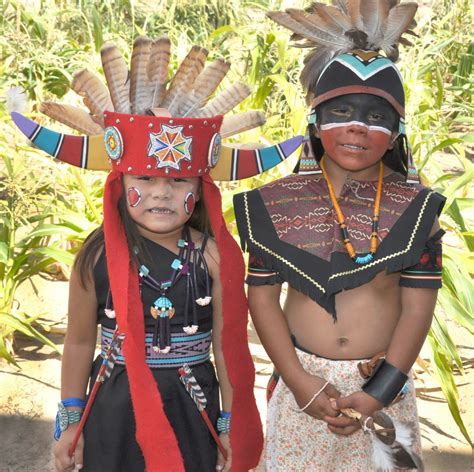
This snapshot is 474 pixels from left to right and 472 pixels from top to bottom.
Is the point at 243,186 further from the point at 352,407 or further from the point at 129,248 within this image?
the point at 352,407

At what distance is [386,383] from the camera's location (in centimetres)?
238

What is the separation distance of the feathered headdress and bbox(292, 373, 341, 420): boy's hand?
0.61m

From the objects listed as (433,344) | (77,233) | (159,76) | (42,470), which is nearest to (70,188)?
(77,233)

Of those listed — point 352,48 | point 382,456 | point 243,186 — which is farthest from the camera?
point 243,186

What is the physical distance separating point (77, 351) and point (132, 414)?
24cm

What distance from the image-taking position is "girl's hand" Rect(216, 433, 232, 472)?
245 centimetres

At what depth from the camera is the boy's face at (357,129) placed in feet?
7.78

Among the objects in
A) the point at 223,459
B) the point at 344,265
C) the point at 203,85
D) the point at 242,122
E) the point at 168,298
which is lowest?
the point at 223,459

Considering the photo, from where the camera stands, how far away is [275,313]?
2.48 m

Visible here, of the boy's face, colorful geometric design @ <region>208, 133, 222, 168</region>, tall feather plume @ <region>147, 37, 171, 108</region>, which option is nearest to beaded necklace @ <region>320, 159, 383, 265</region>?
the boy's face

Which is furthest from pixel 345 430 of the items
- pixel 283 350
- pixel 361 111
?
pixel 361 111

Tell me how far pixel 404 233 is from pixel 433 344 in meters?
1.43

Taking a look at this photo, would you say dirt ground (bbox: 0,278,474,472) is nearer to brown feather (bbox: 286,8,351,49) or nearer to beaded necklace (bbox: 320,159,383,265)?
beaded necklace (bbox: 320,159,383,265)

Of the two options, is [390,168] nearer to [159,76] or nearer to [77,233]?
[159,76]
